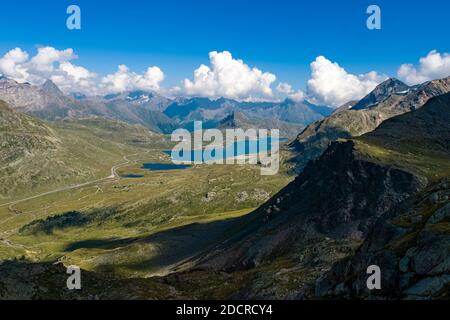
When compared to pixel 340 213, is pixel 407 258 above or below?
above

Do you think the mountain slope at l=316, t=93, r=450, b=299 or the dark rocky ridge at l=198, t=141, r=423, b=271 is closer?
the mountain slope at l=316, t=93, r=450, b=299

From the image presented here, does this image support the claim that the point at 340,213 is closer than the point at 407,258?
No

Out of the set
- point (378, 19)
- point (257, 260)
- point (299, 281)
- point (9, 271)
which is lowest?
point (257, 260)

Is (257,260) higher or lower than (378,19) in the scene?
lower

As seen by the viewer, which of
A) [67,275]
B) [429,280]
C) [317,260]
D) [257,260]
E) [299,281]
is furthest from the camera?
[257,260]

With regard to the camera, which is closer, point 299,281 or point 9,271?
point 9,271

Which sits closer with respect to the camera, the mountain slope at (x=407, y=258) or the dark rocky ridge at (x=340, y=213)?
the mountain slope at (x=407, y=258)
